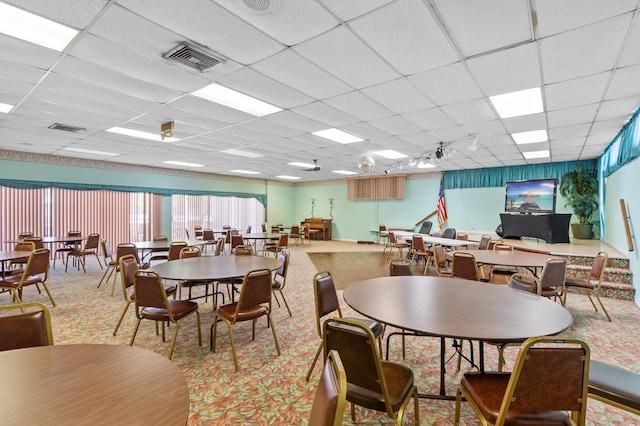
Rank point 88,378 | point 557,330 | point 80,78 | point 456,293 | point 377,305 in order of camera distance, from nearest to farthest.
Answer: point 88,378
point 557,330
point 377,305
point 456,293
point 80,78

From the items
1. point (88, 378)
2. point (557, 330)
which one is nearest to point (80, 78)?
point (88, 378)

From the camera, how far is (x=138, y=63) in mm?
3078

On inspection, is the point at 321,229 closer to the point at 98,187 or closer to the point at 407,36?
the point at 98,187

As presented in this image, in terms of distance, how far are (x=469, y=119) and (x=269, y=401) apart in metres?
4.93

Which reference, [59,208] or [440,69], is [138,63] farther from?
[59,208]

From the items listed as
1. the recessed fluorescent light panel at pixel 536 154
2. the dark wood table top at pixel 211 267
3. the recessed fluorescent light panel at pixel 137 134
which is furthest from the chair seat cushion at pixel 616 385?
the recessed fluorescent light panel at pixel 536 154

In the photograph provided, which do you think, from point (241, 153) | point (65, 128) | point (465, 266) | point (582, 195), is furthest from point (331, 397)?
point (582, 195)

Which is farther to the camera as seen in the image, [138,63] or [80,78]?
[80,78]

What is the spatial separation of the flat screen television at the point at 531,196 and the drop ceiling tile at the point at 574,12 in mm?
8330

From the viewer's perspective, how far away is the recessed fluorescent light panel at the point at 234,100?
383 centimetres

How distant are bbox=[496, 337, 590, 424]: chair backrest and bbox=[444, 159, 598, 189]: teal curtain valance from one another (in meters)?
10.2

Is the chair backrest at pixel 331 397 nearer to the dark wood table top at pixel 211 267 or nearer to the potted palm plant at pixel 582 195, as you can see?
the dark wood table top at pixel 211 267

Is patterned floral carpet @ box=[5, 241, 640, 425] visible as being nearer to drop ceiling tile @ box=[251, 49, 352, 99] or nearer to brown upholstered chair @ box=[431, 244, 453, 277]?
brown upholstered chair @ box=[431, 244, 453, 277]

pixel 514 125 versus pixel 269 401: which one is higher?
pixel 514 125
